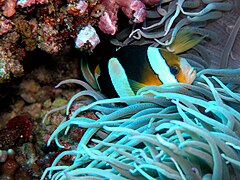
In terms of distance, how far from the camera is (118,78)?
2.06m

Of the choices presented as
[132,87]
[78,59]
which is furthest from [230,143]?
[78,59]

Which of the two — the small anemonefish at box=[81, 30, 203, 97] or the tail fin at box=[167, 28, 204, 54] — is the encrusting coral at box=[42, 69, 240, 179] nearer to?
the small anemonefish at box=[81, 30, 203, 97]

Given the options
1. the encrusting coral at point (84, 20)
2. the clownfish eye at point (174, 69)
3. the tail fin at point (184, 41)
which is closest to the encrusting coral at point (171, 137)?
the clownfish eye at point (174, 69)

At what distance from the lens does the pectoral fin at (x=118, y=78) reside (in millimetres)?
2041

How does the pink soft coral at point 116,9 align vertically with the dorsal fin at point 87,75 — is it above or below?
above

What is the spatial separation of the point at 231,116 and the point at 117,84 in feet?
2.80

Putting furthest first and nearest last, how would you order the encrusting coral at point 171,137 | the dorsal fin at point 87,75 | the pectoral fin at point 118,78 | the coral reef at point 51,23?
the dorsal fin at point 87,75 < the pectoral fin at point 118,78 < the coral reef at point 51,23 < the encrusting coral at point 171,137

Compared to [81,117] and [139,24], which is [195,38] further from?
[81,117]

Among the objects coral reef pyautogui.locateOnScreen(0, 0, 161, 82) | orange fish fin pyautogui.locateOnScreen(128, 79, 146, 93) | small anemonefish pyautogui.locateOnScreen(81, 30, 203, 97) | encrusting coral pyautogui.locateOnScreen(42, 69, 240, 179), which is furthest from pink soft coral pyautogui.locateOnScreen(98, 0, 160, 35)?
encrusting coral pyautogui.locateOnScreen(42, 69, 240, 179)

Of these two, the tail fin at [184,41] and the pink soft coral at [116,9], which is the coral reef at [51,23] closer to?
the pink soft coral at [116,9]

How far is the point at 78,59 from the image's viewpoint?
252 cm

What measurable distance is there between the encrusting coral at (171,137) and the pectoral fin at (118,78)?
19cm

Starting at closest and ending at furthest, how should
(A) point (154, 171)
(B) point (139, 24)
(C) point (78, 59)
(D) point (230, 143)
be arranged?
(D) point (230, 143)
(A) point (154, 171)
(B) point (139, 24)
(C) point (78, 59)

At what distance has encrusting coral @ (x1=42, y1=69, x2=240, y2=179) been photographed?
4.17 feet
